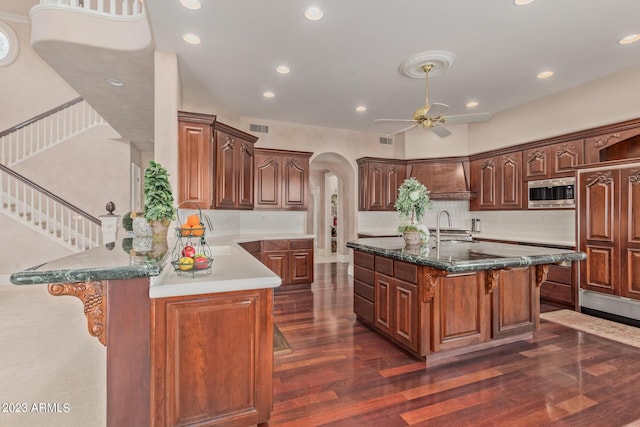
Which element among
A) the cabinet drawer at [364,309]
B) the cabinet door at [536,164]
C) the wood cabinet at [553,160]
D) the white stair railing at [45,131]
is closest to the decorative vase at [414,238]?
the cabinet drawer at [364,309]

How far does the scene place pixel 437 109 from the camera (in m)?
3.58

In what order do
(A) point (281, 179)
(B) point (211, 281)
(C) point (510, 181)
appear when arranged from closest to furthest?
1. (B) point (211, 281)
2. (C) point (510, 181)
3. (A) point (281, 179)

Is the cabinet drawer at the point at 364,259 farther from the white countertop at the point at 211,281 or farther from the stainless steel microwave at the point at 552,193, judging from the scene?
the stainless steel microwave at the point at 552,193

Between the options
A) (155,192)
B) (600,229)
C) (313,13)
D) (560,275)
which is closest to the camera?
(155,192)

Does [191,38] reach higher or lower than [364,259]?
higher

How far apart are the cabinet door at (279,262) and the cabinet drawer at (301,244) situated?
15 centimetres

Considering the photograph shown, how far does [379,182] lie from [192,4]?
4.65 m

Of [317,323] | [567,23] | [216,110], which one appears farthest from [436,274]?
[216,110]

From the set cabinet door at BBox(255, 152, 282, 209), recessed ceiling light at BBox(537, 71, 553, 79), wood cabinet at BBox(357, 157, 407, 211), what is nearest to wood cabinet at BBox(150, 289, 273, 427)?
cabinet door at BBox(255, 152, 282, 209)

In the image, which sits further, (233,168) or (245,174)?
(245,174)

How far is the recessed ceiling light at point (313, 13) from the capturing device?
2.81 m

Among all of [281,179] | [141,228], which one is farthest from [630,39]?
[141,228]

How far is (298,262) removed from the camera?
17.6 ft

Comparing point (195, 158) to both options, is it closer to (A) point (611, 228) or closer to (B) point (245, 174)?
(B) point (245, 174)
